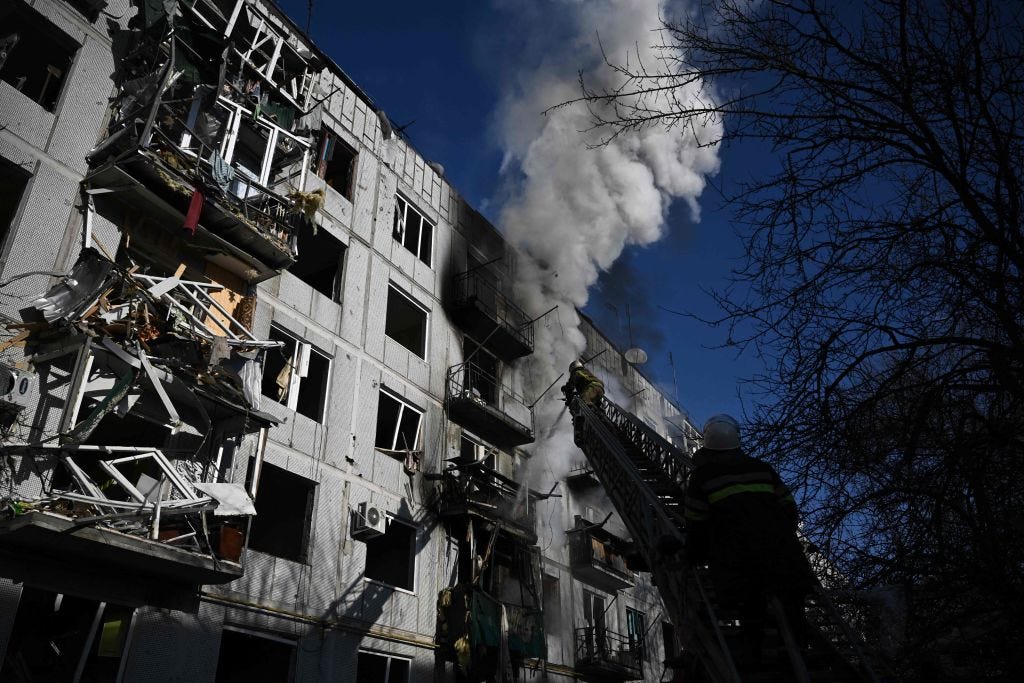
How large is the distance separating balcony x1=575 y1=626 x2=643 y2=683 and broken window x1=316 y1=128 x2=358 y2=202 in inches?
542

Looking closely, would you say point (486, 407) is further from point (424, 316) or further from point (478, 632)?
point (478, 632)

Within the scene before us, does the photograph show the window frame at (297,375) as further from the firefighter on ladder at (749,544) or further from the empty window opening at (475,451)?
the firefighter on ladder at (749,544)

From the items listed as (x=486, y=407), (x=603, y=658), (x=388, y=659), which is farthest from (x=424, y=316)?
(x=603, y=658)

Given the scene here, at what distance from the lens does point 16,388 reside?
890 centimetres

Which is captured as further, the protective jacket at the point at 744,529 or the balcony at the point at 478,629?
the balcony at the point at 478,629

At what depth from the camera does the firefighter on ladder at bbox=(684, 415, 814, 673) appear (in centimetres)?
457

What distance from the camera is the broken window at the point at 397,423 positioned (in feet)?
55.0

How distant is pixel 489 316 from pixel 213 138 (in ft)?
29.8

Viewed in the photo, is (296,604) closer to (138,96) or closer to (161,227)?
(161,227)

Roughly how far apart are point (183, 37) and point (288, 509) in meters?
9.46

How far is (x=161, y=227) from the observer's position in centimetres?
1212

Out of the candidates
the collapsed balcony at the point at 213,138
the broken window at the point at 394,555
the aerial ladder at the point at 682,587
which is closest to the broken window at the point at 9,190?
the collapsed balcony at the point at 213,138

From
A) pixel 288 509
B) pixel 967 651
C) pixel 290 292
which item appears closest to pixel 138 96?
pixel 290 292

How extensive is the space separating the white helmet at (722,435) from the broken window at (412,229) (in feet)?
48.1
